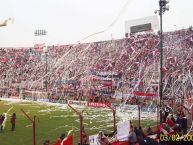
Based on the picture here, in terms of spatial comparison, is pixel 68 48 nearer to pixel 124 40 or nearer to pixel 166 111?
pixel 124 40

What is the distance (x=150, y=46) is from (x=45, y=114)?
2879 cm

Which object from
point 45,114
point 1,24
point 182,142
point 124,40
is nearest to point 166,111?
point 182,142

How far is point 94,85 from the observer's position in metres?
55.8

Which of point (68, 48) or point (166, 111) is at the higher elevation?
point (68, 48)

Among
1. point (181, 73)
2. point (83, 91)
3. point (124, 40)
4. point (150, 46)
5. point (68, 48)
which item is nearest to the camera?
point (181, 73)

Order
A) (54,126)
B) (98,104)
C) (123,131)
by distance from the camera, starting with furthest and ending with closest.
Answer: (98,104) → (54,126) → (123,131)

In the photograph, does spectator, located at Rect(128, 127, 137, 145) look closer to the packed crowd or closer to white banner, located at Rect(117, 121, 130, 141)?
white banner, located at Rect(117, 121, 130, 141)

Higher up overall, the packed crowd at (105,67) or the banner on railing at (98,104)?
the packed crowd at (105,67)

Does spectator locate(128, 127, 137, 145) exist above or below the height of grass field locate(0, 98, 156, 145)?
above
